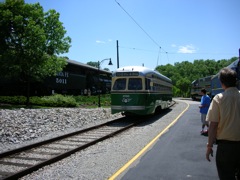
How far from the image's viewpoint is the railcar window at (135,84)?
18.3 meters

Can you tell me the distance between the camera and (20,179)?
6.78m

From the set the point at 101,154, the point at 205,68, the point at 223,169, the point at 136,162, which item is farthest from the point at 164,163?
the point at 205,68

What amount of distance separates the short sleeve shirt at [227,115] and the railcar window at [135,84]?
46.9 ft

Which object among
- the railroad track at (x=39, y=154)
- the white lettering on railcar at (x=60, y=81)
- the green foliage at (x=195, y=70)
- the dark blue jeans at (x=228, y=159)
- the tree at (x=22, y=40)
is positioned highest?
the green foliage at (x=195, y=70)

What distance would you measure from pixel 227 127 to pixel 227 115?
0.14 meters

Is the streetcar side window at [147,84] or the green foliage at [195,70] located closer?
the streetcar side window at [147,84]

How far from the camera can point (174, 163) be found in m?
7.80

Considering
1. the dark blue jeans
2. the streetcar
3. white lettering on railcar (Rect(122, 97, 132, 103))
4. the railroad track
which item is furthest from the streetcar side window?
the dark blue jeans

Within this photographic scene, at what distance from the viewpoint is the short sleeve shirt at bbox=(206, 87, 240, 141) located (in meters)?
3.81

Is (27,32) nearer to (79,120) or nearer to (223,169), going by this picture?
(79,120)

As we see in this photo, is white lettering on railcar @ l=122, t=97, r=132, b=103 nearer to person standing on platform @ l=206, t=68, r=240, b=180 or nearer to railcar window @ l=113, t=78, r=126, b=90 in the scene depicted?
railcar window @ l=113, t=78, r=126, b=90

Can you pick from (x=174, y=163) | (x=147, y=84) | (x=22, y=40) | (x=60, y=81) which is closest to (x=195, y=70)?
(x=60, y=81)

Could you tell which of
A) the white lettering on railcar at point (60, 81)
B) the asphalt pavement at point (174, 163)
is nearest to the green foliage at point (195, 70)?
the white lettering on railcar at point (60, 81)

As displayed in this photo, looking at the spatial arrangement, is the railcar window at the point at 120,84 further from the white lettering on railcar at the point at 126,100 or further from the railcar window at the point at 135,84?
the white lettering on railcar at the point at 126,100
